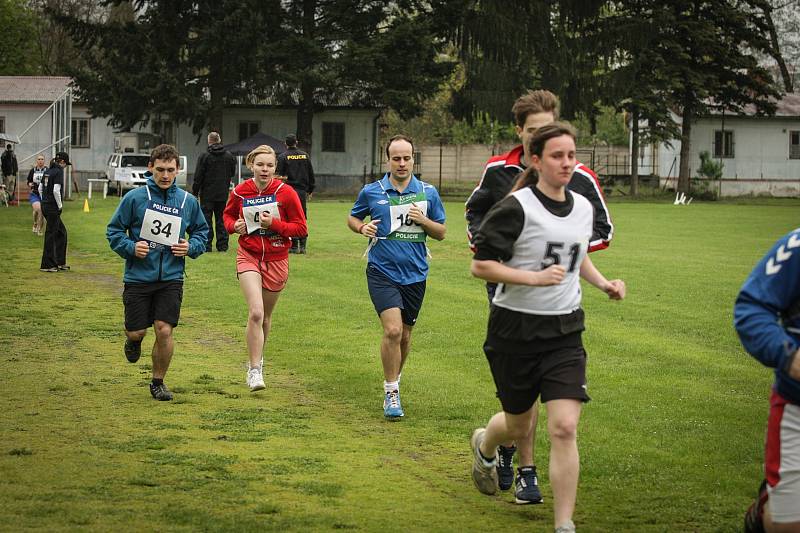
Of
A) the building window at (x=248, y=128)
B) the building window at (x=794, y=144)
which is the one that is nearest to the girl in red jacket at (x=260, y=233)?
the building window at (x=248, y=128)

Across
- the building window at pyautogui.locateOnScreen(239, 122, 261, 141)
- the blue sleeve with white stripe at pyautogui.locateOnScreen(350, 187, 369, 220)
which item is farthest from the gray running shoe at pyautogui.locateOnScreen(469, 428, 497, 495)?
the building window at pyautogui.locateOnScreen(239, 122, 261, 141)

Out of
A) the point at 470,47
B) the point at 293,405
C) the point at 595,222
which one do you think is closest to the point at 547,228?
the point at 595,222

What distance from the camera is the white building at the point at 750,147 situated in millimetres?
66750

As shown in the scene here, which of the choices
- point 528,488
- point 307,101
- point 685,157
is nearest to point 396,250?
point 528,488

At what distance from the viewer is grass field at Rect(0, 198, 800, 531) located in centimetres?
637

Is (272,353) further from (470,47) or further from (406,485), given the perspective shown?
(470,47)

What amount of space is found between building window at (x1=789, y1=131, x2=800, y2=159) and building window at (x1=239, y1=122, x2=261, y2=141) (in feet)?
101

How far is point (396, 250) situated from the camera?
358 inches

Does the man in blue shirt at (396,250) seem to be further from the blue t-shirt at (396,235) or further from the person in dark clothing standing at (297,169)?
the person in dark clothing standing at (297,169)

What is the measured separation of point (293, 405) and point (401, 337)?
119cm

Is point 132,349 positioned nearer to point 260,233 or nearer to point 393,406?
point 260,233

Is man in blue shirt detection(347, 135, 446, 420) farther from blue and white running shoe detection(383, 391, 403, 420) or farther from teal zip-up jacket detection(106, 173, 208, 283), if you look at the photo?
→ teal zip-up jacket detection(106, 173, 208, 283)

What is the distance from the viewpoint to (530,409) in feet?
20.0

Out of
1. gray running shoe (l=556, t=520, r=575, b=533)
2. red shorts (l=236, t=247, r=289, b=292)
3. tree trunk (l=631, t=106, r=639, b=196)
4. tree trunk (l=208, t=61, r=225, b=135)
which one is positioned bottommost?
gray running shoe (l=556, t=520, r=575, b=533)
